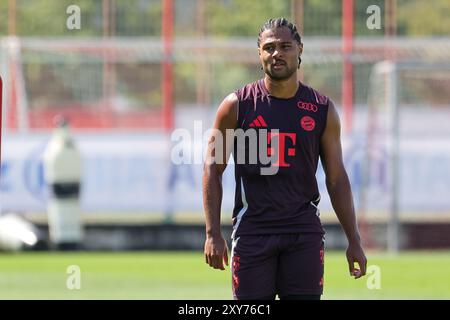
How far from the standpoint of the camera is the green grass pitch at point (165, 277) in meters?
14.1

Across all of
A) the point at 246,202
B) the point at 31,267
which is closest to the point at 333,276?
the point at 31,267

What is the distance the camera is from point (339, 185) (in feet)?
25.2

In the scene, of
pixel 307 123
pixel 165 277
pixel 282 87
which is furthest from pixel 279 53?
pixel 165 277

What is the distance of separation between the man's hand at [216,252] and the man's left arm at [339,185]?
69cm

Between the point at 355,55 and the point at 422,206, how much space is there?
289cm

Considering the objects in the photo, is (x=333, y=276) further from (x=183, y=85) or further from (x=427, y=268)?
(x=183, y=85)

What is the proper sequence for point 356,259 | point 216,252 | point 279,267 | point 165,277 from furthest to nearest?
1. point 165,277
2. point 356,259
3. point 279,267
4. point 216,252

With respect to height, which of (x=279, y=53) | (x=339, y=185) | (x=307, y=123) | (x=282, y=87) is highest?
(x=279, y=53)

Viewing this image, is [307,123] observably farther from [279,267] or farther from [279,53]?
[279,267]

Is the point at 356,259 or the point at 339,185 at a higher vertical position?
the point at 339,185

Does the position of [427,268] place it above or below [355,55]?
below

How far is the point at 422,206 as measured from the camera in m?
22.0

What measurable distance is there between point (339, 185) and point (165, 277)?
28.8 feet

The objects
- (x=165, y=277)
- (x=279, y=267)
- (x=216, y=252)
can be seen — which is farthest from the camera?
(x=165, y=277)
